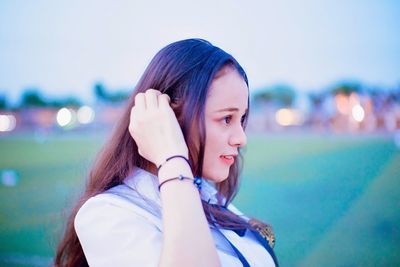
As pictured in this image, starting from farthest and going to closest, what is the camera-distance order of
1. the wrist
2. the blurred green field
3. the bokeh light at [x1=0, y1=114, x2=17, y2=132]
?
the bokeh light at [x1=0, y1=114, x2=17, y2=132] → the blurred green field → the wrist

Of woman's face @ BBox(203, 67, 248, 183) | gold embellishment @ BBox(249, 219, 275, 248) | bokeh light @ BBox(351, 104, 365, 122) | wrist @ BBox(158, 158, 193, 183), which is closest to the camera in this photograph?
wrist @ BBox(158, 158, 193, 183)

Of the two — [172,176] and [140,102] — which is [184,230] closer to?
[172,176]

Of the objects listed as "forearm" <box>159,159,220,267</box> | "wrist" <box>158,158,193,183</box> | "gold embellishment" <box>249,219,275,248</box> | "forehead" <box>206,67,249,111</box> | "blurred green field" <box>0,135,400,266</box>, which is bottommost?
"blurred green field" <box>0,135,400,266</box>

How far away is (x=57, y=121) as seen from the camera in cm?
7269

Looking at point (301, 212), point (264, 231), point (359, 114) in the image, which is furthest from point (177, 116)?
point (359, 114)

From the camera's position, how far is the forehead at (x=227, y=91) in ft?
4.49

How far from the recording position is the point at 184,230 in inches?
41.9

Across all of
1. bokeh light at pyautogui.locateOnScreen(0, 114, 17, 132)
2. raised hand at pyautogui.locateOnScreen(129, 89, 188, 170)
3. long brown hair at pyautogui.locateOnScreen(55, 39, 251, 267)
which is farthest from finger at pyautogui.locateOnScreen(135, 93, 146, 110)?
bokeh light at pyautogui.locateOnScreen(0, 114, 17, 132)

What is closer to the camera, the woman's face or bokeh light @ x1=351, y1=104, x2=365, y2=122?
the woman's face

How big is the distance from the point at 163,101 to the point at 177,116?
0.12 metres

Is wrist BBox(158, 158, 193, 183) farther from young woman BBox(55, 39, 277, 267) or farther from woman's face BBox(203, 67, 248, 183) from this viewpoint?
woman's face BBox(203, 67, 248, 183)

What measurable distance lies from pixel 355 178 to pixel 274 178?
2.05 meters

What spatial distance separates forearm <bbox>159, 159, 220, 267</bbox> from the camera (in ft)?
3.44

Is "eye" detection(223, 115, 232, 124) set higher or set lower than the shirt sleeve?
higher
